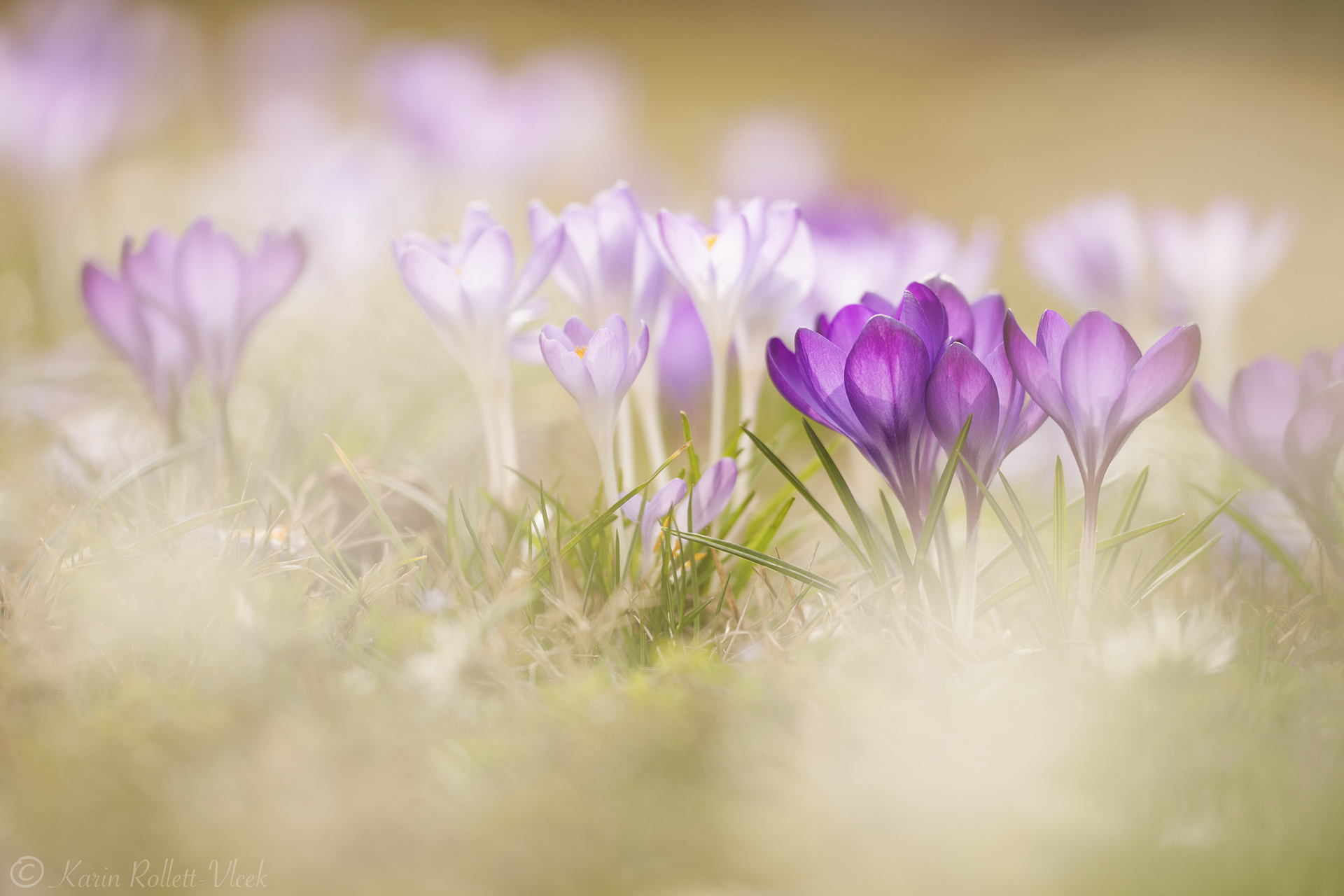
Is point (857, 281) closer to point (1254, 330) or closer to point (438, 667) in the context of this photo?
point (438, 667)

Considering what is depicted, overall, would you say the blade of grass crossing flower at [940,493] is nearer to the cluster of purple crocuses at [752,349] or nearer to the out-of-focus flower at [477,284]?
the cluster of purple crocuses at [752,349]

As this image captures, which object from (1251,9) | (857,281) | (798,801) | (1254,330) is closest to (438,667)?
(798,801)

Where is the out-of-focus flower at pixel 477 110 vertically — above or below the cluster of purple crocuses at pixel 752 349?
above

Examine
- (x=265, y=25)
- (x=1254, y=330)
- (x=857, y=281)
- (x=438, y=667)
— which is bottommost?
(x=1254, y=330)

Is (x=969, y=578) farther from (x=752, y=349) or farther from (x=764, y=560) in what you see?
(x=752, y=349)

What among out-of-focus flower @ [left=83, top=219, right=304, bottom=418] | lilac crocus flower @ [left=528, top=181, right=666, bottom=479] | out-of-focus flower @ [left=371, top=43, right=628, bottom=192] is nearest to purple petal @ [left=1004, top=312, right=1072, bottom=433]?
lilac crocus flower @ [left=528, top=181, right=666, bottom=479]

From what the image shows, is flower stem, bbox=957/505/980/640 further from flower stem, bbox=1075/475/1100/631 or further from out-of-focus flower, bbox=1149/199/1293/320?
out-of-focus flower, bbox=1149/199/1293/320

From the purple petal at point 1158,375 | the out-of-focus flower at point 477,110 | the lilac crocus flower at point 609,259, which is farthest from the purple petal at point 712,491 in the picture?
the out-of-focus flower at point 477,110
